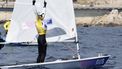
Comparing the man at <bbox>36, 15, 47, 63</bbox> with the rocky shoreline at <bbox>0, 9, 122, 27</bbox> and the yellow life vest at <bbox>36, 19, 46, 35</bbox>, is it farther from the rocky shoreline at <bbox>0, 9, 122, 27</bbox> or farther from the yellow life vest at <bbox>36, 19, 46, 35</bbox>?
the rocky shoreline at <bbox>0, 9, 122, 27</bbox>

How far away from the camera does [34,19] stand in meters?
20.8

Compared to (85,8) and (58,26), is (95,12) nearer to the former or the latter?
(85,8)

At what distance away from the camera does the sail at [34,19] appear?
20.7 metres

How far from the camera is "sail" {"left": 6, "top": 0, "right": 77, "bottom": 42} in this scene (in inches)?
815

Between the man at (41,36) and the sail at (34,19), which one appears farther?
the sail at (34,19)

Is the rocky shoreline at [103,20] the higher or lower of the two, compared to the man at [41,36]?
lower

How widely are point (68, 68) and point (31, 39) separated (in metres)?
1.99

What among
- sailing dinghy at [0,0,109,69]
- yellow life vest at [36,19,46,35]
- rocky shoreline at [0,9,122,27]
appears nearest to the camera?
yellow life vest at [36,19,46,35]

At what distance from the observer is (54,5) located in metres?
20.8

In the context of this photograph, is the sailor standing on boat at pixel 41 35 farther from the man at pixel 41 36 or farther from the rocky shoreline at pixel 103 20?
the rocky shoreline at pixel 103 20

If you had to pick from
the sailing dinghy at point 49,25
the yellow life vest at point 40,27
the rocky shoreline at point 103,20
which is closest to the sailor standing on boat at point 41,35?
the yellow life vest at point 40,27

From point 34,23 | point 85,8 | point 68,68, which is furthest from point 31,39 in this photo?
point 85,8

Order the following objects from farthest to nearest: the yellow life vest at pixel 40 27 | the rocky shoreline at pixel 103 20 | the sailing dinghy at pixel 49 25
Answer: the rocky shoreline at pixel 103 20 → the sailing dinghy at pixel 49 25 → the yellow life vest at pixel 40 27

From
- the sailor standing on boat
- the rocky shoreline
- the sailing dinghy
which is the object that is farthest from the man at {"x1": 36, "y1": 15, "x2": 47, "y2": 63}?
the rocky shoreline
